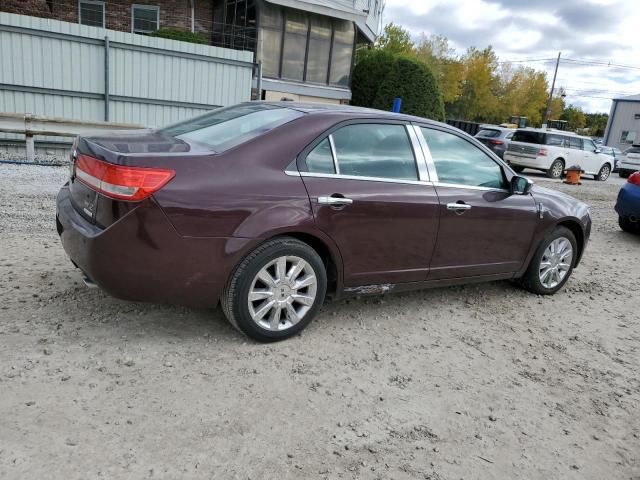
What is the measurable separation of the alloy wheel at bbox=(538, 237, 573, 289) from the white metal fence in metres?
9.32

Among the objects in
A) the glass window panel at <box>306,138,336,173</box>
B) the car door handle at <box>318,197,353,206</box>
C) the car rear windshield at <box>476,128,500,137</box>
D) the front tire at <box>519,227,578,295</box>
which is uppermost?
the glass window panel at <box>306,138,336,173</box>

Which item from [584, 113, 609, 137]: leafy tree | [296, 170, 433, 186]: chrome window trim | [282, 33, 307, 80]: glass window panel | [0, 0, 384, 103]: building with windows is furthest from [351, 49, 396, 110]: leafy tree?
[584, 113, 609, 137]: leafy tree

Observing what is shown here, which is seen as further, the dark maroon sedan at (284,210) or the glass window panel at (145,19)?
the glass window panel at (145,19)

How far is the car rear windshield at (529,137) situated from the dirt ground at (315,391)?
569 inches

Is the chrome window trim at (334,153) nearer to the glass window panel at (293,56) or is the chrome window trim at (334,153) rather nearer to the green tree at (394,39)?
the glass window panel at (293,56)

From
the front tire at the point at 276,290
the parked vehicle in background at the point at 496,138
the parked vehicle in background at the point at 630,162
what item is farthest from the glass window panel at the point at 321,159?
the parked vehicle in background at the point at 630,162

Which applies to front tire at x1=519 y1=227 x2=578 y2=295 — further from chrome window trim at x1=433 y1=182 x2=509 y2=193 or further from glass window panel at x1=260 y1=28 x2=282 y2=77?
glass window panel at x1=260 y1=28 x2=282 y2=77

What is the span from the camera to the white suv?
1802cm

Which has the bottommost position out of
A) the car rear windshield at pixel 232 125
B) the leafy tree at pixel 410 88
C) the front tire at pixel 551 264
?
the front tire at pixel 551 264

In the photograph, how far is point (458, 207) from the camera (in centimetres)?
438

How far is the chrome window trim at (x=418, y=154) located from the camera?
4.26m

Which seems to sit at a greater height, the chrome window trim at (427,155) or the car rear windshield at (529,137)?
the chrome window trim at (427,155)

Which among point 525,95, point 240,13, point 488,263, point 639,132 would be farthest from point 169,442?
point 525,95

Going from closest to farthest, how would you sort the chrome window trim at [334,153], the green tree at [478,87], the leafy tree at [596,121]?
the chrome window trim at [334,153] < the green tree at [478,87] < the leafy tree at [596,121]
